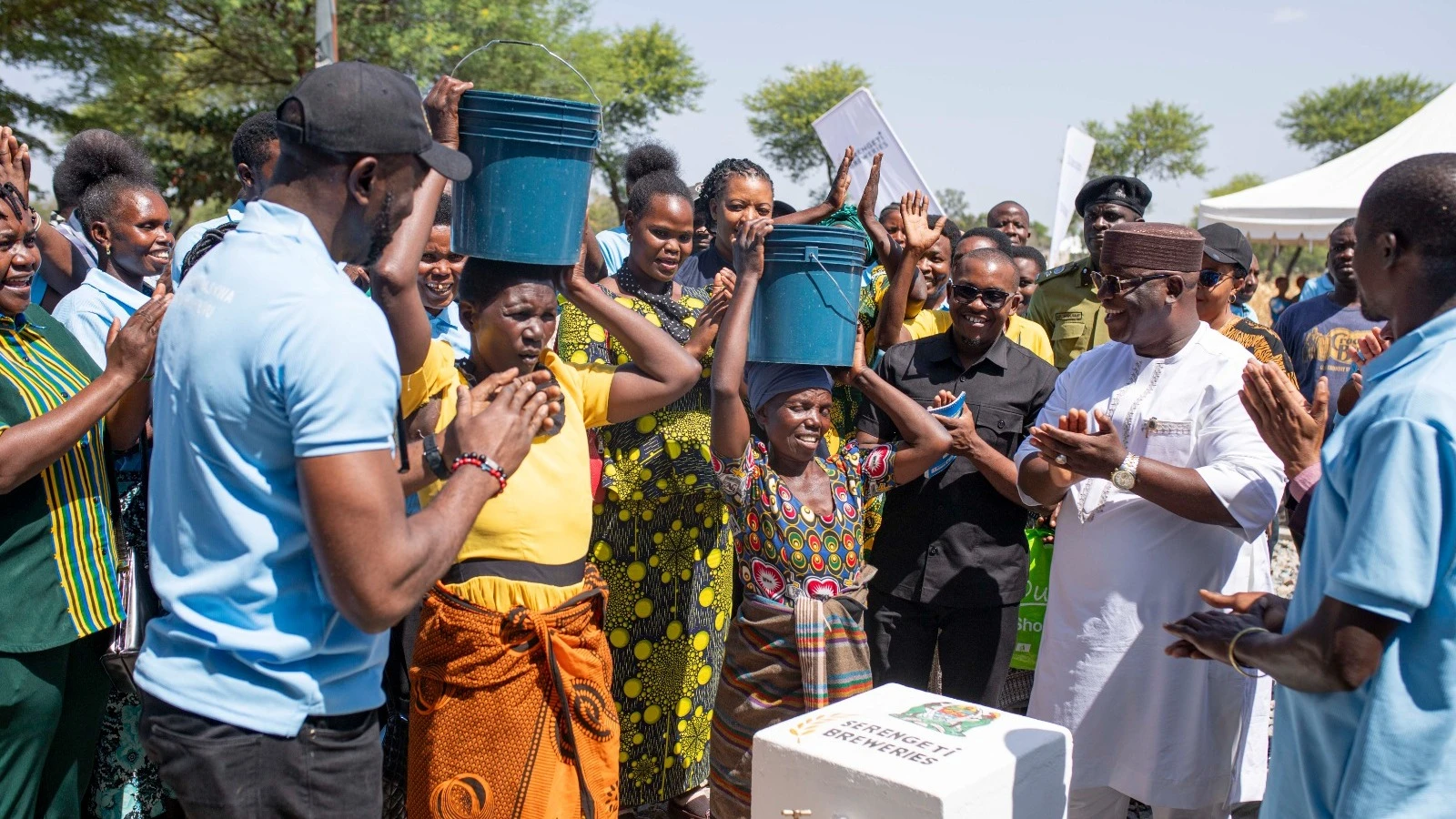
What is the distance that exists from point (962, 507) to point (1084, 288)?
2279 millimetres

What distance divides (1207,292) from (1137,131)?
47.7m

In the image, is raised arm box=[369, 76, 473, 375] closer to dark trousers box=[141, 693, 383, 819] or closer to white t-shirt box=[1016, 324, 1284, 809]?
dark trousers box=[141, 693, 383, 819]

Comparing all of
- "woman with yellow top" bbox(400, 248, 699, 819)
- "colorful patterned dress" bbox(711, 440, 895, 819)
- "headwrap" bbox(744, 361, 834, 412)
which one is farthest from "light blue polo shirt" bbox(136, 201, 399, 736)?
"headwrap" bbox(744, 361, 834, 412)

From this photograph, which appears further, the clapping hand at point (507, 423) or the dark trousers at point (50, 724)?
the dark trousers at point (50, 724)

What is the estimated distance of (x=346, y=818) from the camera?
6.96 ft

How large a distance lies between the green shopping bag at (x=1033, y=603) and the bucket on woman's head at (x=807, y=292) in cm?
150

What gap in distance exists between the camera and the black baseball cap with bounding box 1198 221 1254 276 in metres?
4.93

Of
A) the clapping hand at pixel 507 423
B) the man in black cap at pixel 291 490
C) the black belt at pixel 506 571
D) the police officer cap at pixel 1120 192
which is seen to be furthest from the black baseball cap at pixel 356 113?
the police officer cap at pixel 1120 192

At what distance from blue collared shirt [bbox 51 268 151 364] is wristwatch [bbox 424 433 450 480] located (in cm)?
174

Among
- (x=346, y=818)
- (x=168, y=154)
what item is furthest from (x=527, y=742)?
(x=168, y=154)

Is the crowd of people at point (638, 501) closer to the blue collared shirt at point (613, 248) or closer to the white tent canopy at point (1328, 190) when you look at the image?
the blue collared shirt at point (613, 248)

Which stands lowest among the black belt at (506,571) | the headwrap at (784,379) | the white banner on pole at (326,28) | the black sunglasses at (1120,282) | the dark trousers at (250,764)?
the dark trousers at (250,764)

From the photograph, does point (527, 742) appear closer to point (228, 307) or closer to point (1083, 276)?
point (228, 307)

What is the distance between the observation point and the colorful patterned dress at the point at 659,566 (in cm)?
417
